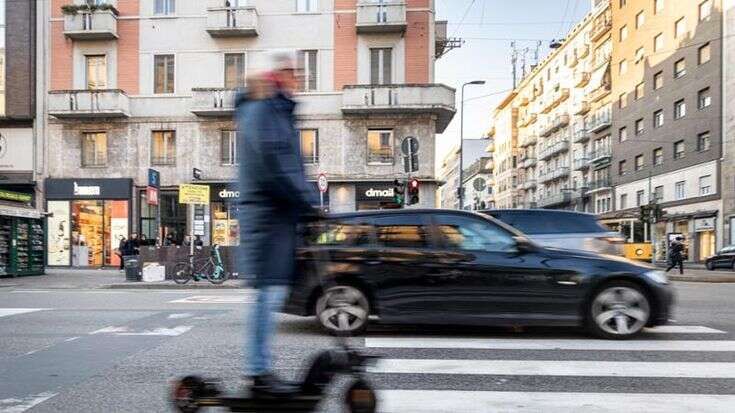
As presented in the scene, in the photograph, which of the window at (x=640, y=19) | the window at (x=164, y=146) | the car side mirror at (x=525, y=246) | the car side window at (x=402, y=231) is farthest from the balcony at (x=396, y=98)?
the window at (x=640, y=19)

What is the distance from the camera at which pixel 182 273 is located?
16094 millimetres

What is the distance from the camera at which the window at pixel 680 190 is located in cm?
3891

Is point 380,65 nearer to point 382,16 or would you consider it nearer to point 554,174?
point 382,16

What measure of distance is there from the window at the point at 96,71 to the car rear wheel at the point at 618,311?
2568 cm

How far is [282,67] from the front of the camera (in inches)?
119

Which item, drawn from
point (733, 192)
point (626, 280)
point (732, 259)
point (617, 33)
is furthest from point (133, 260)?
point (617, 33)

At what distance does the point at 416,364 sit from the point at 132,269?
13667 millimetres

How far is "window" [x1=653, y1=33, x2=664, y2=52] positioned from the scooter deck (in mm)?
46885

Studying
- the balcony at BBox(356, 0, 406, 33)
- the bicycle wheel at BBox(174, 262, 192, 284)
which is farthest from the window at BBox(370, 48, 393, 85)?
the bicycle wheel at BBox(174, 262, 192, 284)

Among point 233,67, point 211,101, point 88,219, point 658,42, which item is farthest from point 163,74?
point 658,42

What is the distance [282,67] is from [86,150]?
26.1 m

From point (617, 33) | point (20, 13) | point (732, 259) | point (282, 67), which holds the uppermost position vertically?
point (617, 33)

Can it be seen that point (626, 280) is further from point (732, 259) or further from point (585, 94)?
point (585, 94)

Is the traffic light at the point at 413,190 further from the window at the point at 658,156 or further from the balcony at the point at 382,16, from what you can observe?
the window at the point at 658,156
